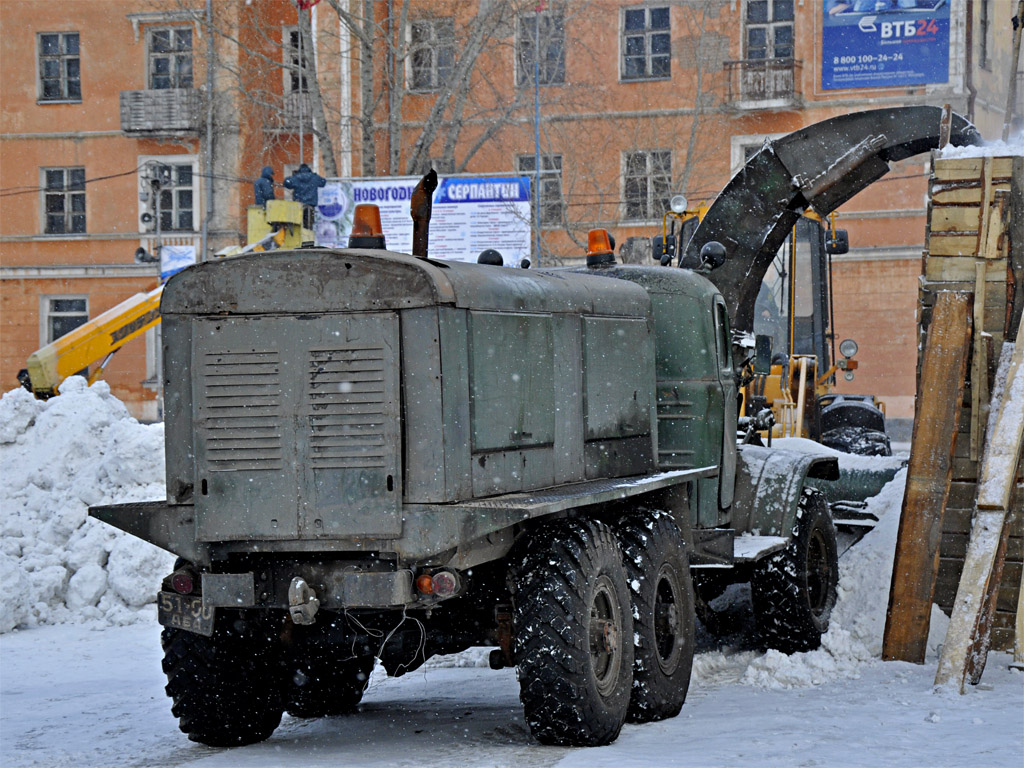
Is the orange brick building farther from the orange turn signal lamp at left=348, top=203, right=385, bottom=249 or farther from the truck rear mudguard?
the orange turn signal lamp at left=348, top=203, right=385, bottom=249

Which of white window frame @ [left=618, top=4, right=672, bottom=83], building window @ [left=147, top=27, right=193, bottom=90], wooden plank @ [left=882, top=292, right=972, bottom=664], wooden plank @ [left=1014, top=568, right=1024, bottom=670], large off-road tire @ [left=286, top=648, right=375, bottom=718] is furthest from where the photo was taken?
building window @ [left=147, top=27, right=193, bottom=90]

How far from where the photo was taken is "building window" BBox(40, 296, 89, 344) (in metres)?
37.5

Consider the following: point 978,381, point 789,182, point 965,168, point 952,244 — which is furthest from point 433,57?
point 978,381

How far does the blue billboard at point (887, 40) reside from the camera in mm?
32156

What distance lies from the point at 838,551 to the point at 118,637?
5.52 metres

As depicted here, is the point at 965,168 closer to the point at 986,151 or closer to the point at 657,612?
the point at 986,151

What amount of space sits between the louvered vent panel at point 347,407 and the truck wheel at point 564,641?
962mm

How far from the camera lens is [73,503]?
1280cm

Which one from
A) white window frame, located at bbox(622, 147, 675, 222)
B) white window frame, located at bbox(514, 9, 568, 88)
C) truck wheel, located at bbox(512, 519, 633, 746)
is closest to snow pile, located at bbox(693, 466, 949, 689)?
truck wheel, located at bbox(512, 519, 633, 746)

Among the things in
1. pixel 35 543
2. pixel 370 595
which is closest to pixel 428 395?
pixel 370 595

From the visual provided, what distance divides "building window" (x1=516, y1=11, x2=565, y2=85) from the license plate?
24.1m

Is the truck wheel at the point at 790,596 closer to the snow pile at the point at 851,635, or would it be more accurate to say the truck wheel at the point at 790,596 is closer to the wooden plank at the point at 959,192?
the snow pile at the point at 851,635

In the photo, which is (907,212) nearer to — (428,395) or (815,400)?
(815,400)

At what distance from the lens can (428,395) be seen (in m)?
6.49
